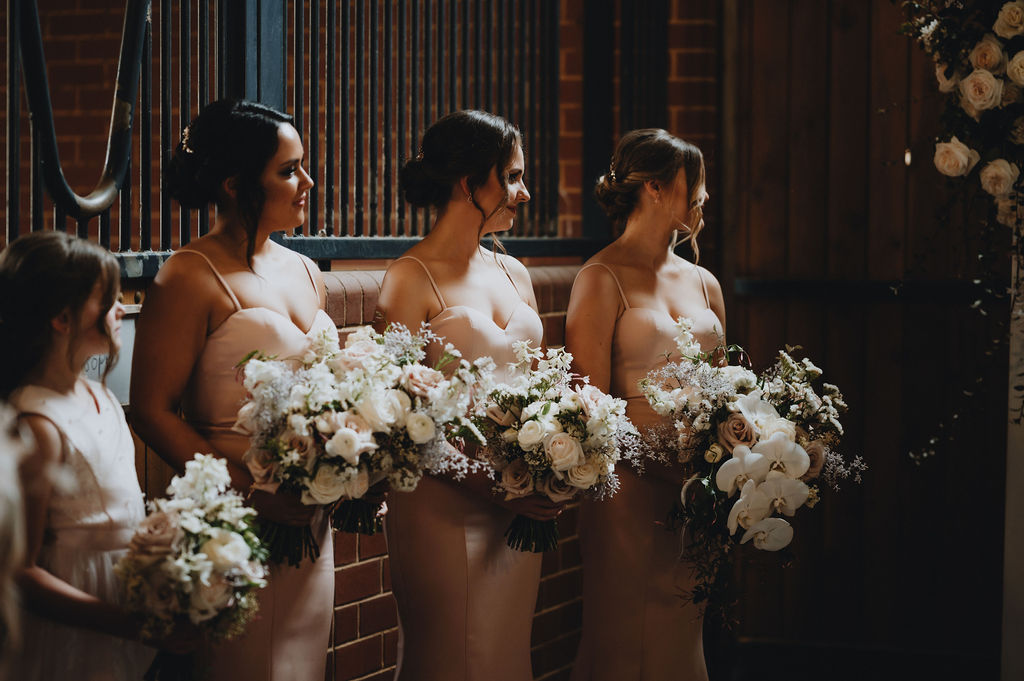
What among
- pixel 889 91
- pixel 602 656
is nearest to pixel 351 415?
pixel 602 656

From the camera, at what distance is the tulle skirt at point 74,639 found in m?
1.95

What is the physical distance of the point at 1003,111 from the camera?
320 centimetres

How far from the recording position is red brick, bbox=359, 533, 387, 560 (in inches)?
134

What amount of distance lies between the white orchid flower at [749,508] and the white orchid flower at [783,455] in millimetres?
62

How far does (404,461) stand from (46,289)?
0.76 metres

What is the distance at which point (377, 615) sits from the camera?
3.49m

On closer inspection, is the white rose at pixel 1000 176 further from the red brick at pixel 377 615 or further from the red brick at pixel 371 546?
the red brick at pixel 377 615

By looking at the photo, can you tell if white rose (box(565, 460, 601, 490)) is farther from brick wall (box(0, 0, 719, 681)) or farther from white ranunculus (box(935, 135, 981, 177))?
white ranunculus (box(935, 135, 981, 177))

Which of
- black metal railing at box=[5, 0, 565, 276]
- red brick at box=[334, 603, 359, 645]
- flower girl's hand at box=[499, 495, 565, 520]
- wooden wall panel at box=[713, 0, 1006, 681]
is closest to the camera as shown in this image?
black metal railing at box=[5, 0, 565, 276]

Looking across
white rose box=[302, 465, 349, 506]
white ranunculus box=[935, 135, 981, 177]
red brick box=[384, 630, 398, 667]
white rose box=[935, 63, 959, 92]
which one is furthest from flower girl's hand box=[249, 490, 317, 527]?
white rose box=[935, 63, 959, 92]

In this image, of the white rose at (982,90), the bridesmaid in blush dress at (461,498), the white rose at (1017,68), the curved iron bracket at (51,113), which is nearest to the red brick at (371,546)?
the bridesmaid in blush dress at (461,498)

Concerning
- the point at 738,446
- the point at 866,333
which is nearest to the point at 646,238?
the point at 738,446

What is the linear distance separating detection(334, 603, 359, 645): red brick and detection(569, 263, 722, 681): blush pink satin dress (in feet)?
2.29

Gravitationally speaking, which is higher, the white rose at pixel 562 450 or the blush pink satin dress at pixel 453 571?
the white rose at pixel 562 450
